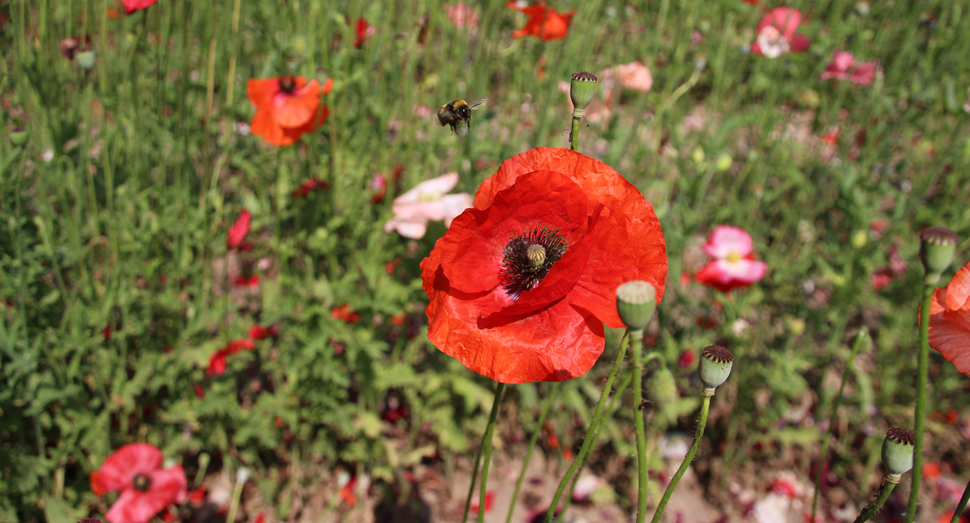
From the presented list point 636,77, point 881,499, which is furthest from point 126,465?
point 636,77

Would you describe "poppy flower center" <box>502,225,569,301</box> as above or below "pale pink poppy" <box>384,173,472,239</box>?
above

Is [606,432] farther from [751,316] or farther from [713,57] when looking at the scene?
[713,57]

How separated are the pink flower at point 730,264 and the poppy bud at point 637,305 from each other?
1747 millimetres

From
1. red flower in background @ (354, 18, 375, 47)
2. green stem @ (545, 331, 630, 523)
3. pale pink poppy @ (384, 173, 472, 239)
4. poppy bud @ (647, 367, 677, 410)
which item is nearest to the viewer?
green stem @ (545, 331, 630, 523)

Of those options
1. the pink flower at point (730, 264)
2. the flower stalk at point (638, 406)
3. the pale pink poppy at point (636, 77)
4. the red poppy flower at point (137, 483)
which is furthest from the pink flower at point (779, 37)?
the red poppy flower at point (137, 483)

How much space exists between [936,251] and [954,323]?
0.96 feet

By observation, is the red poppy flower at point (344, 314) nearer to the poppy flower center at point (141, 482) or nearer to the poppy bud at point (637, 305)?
the poppy flower center at point (141, 482)

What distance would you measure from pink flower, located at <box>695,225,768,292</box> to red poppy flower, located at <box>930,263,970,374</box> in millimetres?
1411

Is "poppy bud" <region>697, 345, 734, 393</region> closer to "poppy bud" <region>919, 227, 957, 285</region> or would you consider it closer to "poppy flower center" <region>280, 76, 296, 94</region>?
"poppy bud" <region>919, 227, 957, 285</region>

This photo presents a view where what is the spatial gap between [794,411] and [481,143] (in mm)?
2061

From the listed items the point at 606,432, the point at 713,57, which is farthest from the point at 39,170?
the point at 713,57

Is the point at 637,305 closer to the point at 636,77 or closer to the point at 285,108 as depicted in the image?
the point at 285,108

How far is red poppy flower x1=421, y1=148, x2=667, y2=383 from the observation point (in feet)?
2.63

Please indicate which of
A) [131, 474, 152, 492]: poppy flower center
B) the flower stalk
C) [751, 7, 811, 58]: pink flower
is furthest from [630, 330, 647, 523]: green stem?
[751, 7, 811, 58]: pink flower
